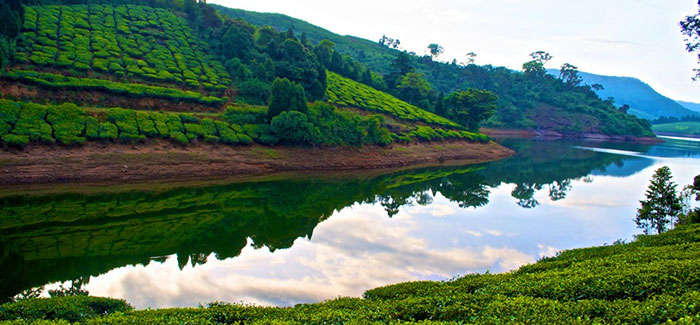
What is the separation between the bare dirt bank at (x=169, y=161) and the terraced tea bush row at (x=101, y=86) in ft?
37.6

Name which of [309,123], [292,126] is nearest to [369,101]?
[309,123]

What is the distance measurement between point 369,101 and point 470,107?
76.7 feet

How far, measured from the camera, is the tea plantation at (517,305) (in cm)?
714

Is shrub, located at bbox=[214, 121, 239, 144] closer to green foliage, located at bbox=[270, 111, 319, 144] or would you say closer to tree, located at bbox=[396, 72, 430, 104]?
green foliage, located at bbox=[270, 111, 319, 144]

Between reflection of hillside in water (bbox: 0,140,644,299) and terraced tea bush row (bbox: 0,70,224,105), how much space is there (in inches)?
709

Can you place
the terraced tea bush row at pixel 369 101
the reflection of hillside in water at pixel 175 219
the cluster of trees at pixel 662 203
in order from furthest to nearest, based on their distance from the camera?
1. the terraced tea bush row at pixel 369 101
2. the cluster of trees at pixel 662 203
3. the reflection of hillside in water at pixel 175 219

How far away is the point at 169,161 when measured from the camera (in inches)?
1297

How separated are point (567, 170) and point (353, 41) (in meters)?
134

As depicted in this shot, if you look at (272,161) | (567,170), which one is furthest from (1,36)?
(567,170)

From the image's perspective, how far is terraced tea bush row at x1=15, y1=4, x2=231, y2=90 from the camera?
44.8 meters

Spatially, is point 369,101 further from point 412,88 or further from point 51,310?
point 51,310

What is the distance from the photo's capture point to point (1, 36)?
41.0 metres

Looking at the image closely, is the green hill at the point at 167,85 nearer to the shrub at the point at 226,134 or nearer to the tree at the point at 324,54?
the shrub at the point at 226,134

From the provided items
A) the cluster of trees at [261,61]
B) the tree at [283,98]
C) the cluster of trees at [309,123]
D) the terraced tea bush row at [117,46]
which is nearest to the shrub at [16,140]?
the terraced tea bush row at [117,46]
